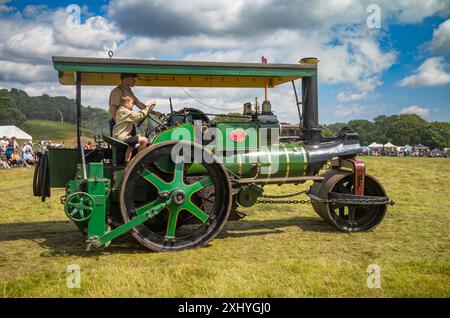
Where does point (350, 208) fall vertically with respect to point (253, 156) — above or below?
below

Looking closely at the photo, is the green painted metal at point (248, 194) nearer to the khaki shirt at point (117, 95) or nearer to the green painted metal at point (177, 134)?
the green painted metal at point (177, 134)

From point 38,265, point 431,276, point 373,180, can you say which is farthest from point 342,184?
point 38,265

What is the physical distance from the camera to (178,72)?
5344mm

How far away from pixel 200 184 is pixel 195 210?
1.17 ft

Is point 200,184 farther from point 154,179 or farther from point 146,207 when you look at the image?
point 146,207

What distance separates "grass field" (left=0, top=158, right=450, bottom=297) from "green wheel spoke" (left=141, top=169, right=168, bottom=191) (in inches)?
34.3

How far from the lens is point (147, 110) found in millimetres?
5449

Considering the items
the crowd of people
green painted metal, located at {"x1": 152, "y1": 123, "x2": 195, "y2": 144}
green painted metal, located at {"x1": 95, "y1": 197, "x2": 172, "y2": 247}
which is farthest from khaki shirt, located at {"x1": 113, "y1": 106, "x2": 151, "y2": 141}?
the crowd of people

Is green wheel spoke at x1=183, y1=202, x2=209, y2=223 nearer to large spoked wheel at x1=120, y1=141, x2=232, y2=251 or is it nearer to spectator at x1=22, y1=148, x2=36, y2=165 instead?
large spoked wheel at x1=120, y1=141, x2=232, y2=251

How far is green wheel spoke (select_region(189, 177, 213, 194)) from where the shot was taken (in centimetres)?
529

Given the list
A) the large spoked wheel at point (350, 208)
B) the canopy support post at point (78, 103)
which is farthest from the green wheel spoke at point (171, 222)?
the large spoked wheel at point (350, 208)

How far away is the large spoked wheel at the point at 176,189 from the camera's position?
5.07 metres

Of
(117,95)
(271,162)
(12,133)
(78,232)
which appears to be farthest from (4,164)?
(12,133)
